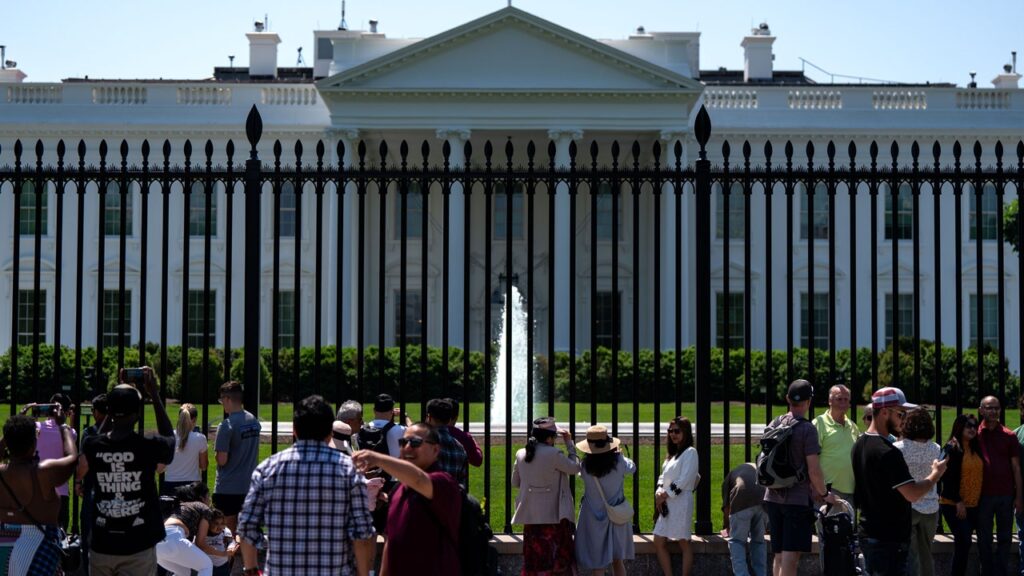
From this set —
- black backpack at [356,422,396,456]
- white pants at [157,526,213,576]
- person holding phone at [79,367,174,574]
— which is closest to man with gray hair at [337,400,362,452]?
black backpack at [356,422,396,456]

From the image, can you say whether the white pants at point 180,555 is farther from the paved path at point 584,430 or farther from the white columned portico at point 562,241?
the white columned portico at point 562,241

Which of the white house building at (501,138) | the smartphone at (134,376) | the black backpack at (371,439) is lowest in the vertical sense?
the black backpack at (371,439)

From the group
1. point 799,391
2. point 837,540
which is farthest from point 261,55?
point 837,540

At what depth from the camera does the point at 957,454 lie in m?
9.56

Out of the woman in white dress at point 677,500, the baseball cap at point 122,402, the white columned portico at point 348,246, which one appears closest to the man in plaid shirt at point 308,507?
the baseball cap at point 122,402

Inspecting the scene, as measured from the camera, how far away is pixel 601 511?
9055 mm

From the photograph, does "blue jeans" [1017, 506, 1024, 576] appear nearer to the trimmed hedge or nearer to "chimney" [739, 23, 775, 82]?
the trimmed hedge

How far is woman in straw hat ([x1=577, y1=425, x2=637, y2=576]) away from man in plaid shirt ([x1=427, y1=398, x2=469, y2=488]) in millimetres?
1072

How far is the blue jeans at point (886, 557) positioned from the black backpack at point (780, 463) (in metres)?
0.78

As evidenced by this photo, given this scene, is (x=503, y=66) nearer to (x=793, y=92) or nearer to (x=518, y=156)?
(x=518, y=156)

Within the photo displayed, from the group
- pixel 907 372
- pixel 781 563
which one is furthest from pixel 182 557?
pixel 907 372

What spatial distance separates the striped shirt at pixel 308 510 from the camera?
6.10m

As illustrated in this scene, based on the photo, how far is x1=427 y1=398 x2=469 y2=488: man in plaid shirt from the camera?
8.02 m

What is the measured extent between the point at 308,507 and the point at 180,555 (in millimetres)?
2121
